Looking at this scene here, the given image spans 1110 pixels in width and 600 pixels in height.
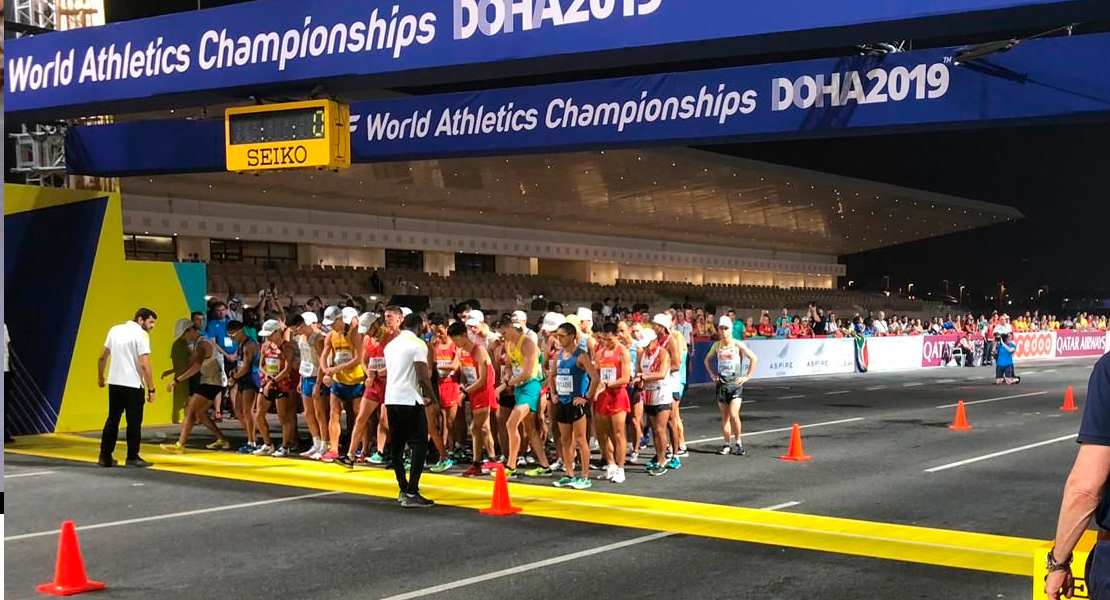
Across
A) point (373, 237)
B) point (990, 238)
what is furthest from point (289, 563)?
point (990, 238)

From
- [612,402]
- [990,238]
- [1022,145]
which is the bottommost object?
[612,402]

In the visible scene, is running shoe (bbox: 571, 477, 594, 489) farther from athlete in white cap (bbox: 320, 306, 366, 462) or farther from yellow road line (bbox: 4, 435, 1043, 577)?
athlete in white cap (bbox: 320, 306, 366, 462)

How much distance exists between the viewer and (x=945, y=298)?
74562 millimetres

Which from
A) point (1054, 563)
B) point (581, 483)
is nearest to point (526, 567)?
point (581, 483)

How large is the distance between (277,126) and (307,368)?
3.35 meters

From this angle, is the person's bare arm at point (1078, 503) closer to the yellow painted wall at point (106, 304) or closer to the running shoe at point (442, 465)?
the running shoe at point (442, 465)

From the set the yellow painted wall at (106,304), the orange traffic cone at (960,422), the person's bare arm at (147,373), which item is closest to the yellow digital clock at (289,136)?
the person's bare arm at (147,373)

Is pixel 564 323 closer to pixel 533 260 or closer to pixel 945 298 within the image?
pixel 533 260

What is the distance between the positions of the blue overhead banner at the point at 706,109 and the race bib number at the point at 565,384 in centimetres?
472

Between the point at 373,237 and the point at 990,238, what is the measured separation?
1911 inches

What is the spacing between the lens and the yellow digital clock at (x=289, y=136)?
12.5 m

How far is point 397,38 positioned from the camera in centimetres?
1164

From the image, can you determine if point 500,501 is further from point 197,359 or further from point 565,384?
point 197,359

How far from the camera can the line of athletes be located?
11.8 meters
